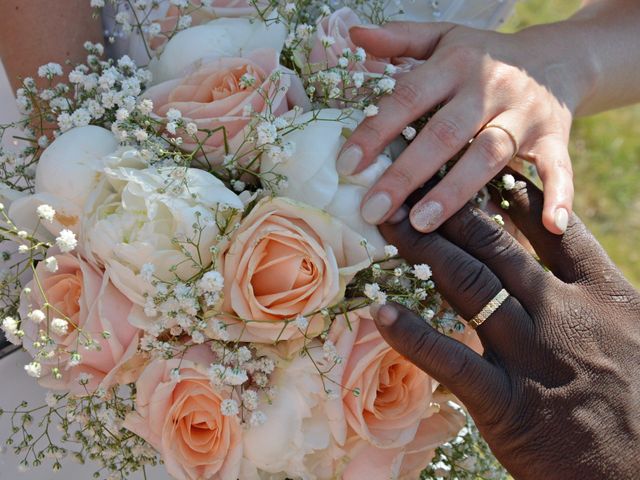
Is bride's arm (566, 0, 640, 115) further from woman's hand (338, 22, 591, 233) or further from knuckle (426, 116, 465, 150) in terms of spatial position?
knuckle (426, 116, 465, 150)

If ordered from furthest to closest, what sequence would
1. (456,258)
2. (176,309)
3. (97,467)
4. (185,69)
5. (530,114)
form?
A: 1. (97,467)
2. (530,114)
3. (185,69)
4. (456,258)
5. (176,309)

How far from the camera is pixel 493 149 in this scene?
1.57m

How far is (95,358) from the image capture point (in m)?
1.38

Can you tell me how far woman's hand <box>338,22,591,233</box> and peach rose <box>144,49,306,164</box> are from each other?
0.59 feet

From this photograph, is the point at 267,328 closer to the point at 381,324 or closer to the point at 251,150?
the point at 381,324

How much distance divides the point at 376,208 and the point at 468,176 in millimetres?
230

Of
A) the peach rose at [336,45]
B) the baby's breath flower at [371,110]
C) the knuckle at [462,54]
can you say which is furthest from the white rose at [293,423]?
the knuckle at [462,54]

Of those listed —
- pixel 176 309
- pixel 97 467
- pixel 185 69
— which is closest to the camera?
pixel 176 309

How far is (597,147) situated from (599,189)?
35 cm

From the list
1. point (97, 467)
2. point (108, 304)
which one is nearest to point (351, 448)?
point (108, 304)

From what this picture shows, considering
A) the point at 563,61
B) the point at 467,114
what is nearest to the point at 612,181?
the point at 563,61

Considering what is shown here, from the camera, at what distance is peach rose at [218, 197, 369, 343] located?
130cm

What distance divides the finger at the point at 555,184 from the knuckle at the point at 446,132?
0.72ft

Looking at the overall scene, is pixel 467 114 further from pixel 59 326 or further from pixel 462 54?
pixel 59 326
